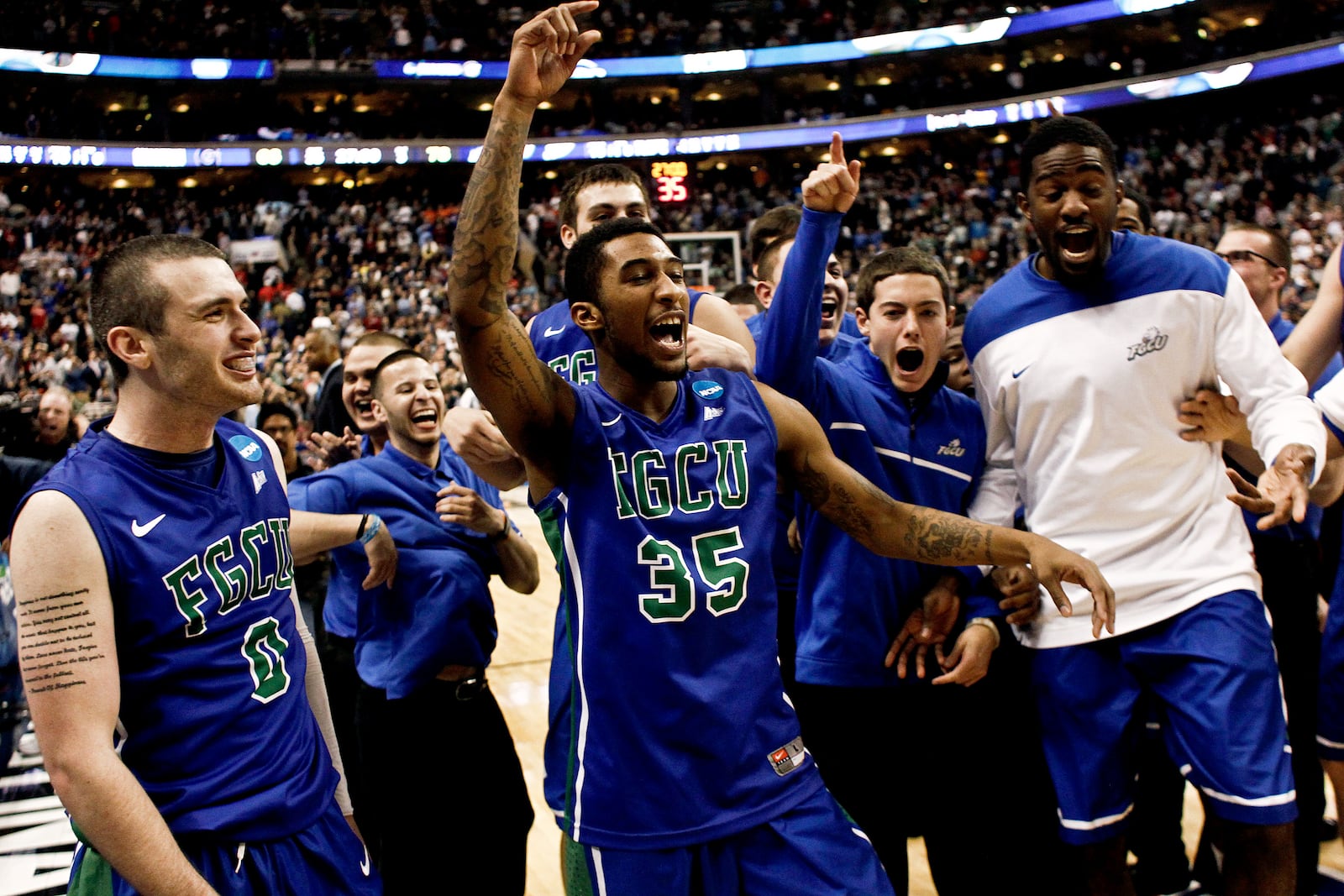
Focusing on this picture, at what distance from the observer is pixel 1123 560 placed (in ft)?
9.00

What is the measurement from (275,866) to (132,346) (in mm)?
1058

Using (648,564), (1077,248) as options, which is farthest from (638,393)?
(1077,248)

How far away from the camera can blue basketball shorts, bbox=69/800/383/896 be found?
1891mm

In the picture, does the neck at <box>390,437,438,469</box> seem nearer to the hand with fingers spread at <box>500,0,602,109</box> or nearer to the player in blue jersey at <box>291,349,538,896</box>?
the player in blue jersey at <box>291,349,538,896</box>

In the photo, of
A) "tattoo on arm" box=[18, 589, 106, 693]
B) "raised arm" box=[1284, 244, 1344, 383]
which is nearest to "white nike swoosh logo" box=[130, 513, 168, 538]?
"tattoo on arm" box=[18, 589, 106, 693]

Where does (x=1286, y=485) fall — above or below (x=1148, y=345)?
below

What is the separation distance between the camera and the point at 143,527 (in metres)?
1.96

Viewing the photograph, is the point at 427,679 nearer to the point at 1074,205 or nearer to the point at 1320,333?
the point at 1074,205

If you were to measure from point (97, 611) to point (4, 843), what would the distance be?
347cm

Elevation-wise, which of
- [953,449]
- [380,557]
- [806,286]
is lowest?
[380,557]

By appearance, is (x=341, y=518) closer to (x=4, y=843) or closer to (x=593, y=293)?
(x=593, y=293)

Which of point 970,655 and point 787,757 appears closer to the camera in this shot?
point 787,757

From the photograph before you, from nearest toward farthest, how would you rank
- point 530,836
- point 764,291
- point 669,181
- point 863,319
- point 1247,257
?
point 863,319 → point 764,291 → point 1247,257 → point 530,836 → point 669,181

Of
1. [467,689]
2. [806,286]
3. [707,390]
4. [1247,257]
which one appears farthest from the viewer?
[1247,257]
